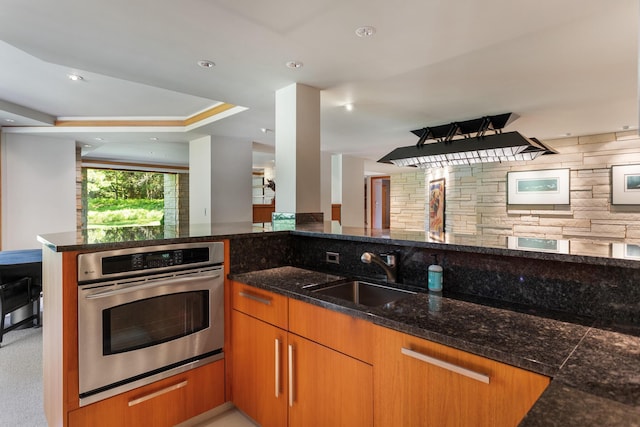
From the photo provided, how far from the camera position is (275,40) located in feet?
6.94

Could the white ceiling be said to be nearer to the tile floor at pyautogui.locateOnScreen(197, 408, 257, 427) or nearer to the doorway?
the tile floor at pyautogui.locateOnScreen(197, 408, 257, 427)

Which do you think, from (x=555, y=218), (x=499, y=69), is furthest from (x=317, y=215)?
(x=555, y=218)

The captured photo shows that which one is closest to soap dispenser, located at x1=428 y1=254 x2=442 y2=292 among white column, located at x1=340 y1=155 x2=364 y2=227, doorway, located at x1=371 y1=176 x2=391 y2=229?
white column, located at x1=340 y1=155 x2=364 y2=227

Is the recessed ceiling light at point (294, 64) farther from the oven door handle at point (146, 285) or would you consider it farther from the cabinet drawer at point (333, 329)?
the cabinet drawer at point (333, 329)

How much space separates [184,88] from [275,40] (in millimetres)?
1228

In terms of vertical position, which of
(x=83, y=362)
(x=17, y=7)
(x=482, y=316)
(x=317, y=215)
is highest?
(x=17, y=7)

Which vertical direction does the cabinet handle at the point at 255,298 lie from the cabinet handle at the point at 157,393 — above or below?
above

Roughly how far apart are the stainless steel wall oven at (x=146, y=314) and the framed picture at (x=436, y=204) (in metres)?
5.57

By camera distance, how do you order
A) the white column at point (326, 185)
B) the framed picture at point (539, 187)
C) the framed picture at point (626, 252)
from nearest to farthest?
the framed picture at point (626, 252) < the framed picture at point (539, 187) < the white column at point (326, 185)

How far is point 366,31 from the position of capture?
2.00 m

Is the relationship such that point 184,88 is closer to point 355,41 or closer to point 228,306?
point 355,41

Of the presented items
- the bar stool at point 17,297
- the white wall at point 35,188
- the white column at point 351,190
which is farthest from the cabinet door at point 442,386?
the white wall at point 35,188

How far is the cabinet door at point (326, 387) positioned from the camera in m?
1.27

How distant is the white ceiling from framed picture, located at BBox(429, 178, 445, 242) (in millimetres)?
2507
